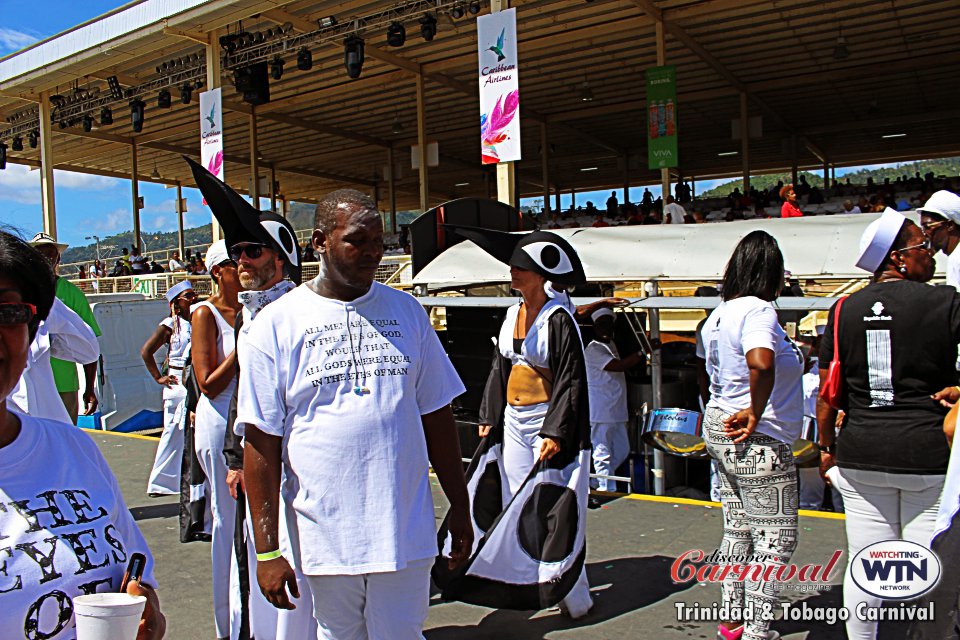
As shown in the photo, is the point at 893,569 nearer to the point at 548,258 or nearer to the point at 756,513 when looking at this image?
the point at 756,513

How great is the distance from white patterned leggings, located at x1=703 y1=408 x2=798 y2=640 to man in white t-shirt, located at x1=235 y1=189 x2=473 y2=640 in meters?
1.87

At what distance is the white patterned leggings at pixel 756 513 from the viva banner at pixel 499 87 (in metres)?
8.21

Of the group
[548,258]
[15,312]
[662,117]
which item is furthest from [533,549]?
[662,117]

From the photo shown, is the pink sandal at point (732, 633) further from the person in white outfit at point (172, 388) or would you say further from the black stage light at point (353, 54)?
the black stage light at point (353, 54)

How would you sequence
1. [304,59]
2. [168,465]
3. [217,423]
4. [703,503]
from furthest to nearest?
[304,59] → [168,465] → [703,503] → [217,423]

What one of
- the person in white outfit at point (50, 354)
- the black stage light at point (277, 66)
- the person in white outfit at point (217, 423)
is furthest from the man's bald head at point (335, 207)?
the black stage light at point (277, 66)

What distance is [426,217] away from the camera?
7430mm

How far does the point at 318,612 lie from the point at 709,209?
24795 millimetres

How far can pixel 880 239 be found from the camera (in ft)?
10.8

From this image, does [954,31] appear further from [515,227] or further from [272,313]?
[272,313]

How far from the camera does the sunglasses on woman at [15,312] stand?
1565mm

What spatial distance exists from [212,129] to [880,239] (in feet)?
47.3

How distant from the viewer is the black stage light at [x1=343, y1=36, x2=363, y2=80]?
15.7m

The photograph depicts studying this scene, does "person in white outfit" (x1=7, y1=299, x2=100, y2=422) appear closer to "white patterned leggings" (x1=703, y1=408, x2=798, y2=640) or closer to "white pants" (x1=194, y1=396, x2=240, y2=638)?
"white pants" (x1=194, y1=396, x2=240, y2=638)
